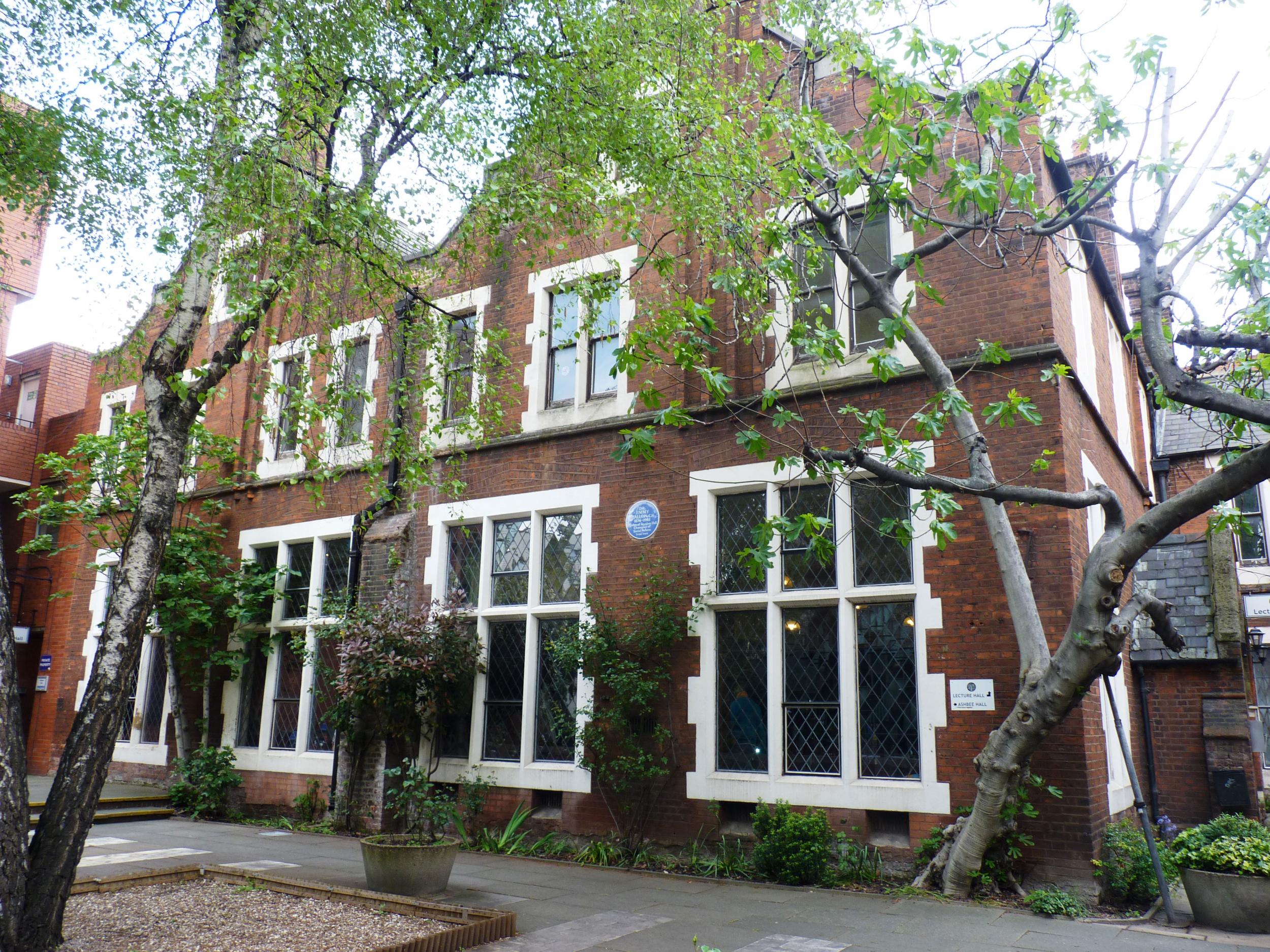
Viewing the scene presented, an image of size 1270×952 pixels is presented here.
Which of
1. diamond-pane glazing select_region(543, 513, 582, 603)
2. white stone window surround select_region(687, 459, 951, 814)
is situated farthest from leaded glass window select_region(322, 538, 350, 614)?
white stone window surround select_region(687, 459, 951, 814)

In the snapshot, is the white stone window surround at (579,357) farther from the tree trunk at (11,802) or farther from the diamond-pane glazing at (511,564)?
the tree trunk at (11,802)

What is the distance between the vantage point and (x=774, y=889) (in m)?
8.25

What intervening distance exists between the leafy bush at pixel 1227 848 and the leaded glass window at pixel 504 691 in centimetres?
673

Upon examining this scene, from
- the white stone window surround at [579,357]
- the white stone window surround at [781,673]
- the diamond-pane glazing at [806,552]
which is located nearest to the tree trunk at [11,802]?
the white stone window surround at [781,673]

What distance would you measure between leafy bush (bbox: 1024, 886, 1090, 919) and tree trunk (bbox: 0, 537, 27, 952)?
270 inches

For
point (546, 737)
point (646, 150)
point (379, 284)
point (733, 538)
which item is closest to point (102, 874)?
point (546, 737)

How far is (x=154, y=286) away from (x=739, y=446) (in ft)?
18.9

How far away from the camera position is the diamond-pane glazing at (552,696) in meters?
10.8

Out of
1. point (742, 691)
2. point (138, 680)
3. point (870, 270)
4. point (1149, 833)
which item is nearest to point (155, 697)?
point (138, 680)

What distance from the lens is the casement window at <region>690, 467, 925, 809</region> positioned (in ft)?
29.1

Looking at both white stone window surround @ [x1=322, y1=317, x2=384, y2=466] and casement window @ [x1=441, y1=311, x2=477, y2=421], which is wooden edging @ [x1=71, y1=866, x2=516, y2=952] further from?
white stone window surround @ [x1=322, y1=317, x2=384, y2=466]

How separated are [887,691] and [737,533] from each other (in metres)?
2.27

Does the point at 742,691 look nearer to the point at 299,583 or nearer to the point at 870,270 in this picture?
the point at 870,270

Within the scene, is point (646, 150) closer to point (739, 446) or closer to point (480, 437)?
point (739, 446)
